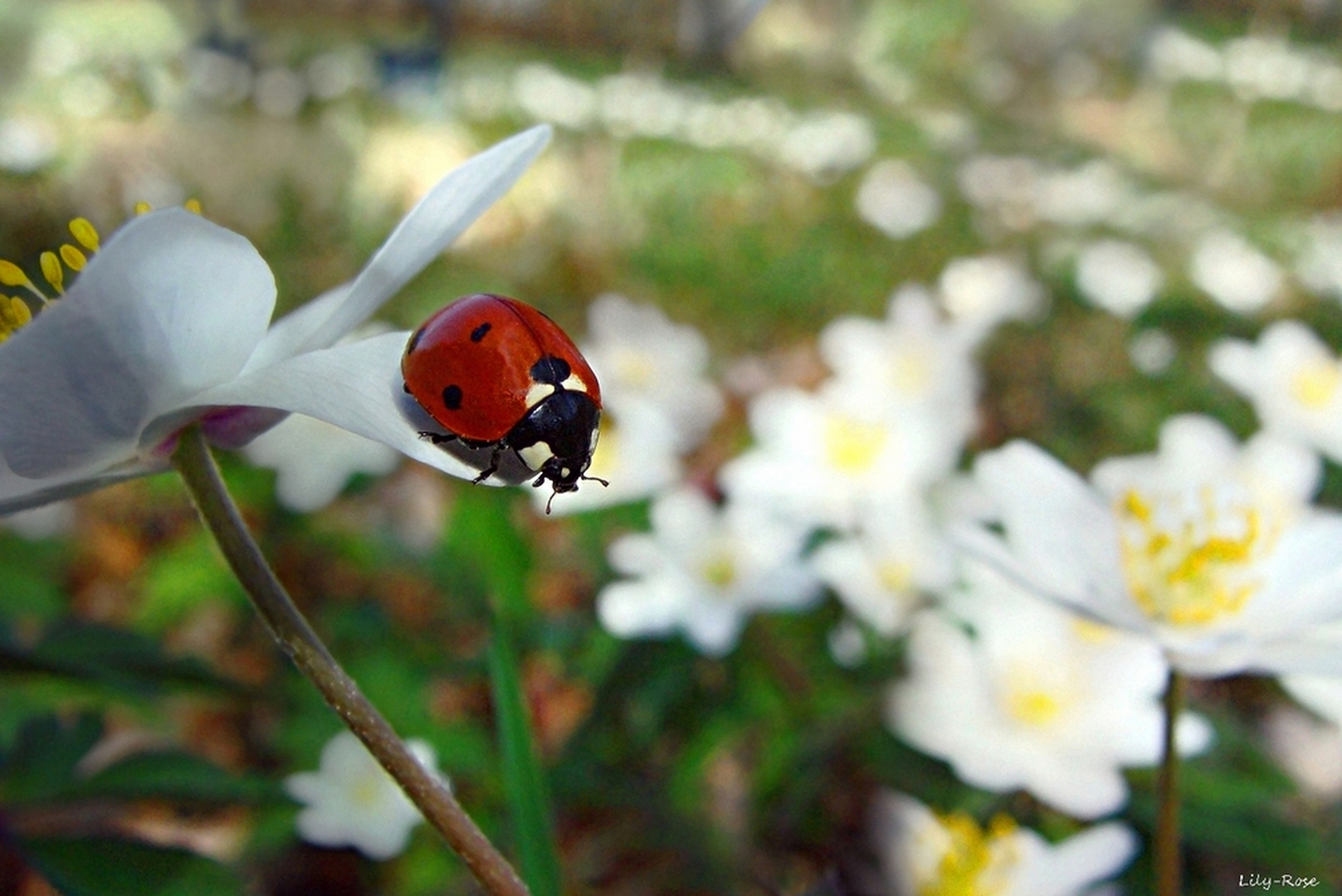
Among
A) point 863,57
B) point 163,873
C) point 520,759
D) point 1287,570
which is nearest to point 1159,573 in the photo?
point 1287,570

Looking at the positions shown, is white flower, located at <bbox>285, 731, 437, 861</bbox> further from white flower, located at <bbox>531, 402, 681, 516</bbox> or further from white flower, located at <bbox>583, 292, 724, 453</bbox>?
white flower, located at <bbox>583, 292, 724, 453</bbox>

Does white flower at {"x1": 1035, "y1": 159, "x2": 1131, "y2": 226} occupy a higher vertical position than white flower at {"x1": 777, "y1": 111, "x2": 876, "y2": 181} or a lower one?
higher

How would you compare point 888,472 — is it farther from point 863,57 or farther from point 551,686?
point 863,57

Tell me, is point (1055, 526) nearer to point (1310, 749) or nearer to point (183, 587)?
point (1310, 749)

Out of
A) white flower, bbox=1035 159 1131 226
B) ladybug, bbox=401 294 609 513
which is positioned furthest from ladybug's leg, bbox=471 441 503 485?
white flower, bbox=1035 159 1131 226

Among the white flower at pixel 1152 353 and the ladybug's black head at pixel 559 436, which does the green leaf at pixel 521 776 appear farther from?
the white flower at pixel 1152 353
